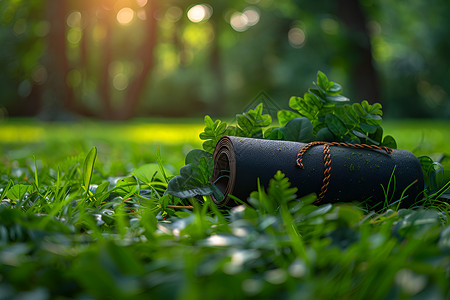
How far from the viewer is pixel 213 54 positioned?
2592 cm

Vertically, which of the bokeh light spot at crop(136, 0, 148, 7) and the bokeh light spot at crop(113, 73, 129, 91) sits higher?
the bokeh light spot at crop(136, 0, 148, 7)

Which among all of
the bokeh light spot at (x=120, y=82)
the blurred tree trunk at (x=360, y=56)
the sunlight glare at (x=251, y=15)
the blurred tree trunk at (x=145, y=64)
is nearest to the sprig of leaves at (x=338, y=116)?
the blurred tree trunk at (x=360, y=56)

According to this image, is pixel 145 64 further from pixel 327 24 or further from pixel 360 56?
pixel 360 56

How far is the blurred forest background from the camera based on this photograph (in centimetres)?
1295

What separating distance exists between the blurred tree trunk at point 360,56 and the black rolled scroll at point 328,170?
12.0 metres

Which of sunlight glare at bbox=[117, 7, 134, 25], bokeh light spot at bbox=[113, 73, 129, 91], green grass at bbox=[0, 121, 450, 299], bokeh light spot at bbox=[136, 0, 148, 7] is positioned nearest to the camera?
green grass at bbox=[0, 121, 450, 299]

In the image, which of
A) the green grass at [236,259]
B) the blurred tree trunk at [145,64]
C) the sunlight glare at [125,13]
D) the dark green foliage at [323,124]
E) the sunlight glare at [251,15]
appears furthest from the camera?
the sunlight glare at [251,15]

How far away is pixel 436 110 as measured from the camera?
24500 mm

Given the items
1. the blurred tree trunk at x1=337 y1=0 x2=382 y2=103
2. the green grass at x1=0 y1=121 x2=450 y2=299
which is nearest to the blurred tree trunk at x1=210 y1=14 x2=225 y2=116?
the blurred tree trunk at x1=337 y1=0 x2=382 y2=103

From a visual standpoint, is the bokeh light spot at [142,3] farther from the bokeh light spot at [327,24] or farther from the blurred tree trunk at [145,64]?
the bokeh light spot at [327,24]

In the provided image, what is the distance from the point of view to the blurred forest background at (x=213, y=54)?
13.0 m

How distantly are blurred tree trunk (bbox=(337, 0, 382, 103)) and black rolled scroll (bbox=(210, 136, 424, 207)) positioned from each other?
12.0 meters

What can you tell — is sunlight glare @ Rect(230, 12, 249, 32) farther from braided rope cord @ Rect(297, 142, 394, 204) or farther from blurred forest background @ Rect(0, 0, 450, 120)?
braided rope cord @ Rect(297, 142, 394, 204)

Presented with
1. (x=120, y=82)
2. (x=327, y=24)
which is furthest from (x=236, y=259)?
(x=120, y=82)
